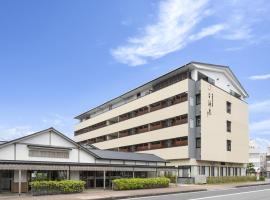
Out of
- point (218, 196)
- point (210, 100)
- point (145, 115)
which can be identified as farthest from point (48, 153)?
point (145, 115)

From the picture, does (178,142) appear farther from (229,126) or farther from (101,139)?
(101,139)

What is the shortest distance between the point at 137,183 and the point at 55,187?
9.07 metres

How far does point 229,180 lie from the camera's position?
59.5 m

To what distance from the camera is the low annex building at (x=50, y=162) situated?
32094 mm

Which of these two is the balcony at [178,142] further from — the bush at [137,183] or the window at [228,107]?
the bush at [137,183]

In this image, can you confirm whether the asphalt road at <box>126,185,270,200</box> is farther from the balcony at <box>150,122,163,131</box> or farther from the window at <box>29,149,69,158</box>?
the balcony at <box>150,122,163,131</box>

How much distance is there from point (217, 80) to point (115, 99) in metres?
22.4

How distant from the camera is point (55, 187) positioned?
3155cm

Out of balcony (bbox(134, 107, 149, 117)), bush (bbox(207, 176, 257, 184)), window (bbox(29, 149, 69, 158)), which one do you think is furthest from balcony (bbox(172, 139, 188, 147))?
window (bbox(29, 149, 69, 158))

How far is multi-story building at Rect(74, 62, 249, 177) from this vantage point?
5709 cm

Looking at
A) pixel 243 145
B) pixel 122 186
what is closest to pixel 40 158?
pixel 122 186

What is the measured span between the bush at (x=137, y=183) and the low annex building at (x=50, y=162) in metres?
1.31

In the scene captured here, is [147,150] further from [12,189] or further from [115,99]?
[12,189]

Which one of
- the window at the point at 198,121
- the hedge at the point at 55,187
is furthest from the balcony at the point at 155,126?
the hedge at the point at 55,187
